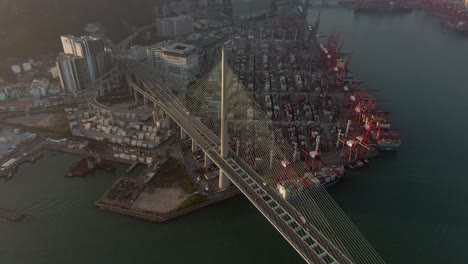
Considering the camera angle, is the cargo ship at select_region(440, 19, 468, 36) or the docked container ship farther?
the docked container ship

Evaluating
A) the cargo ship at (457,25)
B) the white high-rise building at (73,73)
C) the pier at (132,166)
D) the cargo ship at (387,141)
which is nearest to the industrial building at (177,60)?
the white high-rise building at (73,73)

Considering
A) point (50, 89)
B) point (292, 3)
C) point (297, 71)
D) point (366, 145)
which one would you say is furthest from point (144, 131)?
point (292, 3)

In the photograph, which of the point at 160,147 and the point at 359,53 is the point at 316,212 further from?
the point at 359,53

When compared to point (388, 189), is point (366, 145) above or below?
above

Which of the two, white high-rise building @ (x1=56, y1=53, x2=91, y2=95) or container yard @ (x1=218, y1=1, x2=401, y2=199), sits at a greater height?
white high-rise building @ (x1=56, y1=53, x2=91, y2=95)

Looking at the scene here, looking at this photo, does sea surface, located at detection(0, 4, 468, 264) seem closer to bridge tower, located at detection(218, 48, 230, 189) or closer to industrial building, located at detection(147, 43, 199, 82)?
bridge tower, located at detection(218, 48, 230, 189)

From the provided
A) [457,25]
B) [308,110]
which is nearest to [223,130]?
[308,110]

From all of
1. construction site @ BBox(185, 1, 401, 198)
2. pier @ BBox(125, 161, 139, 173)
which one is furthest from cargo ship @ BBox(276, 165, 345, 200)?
pier @ BBox(125, 161, 139, 173)
